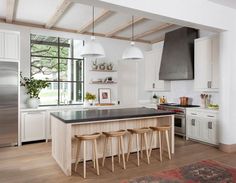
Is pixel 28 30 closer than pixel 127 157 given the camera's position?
No

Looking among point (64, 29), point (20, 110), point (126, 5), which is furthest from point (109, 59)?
point (126, 5)

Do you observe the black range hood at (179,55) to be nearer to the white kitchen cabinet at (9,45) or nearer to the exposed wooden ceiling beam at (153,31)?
the exposed wooden ceiling beam at (153,31)

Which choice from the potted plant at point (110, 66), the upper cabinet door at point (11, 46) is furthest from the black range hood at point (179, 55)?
the upper cabinet door at point (11, 46)

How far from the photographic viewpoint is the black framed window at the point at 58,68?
19.9 ft

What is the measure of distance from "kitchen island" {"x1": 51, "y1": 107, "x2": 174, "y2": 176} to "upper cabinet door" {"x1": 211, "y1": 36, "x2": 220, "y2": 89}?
164 centimetres

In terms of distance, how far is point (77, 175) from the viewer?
11.0 ft

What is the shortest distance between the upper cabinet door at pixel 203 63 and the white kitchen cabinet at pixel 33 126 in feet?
14.0

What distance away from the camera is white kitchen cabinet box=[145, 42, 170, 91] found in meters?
7.06

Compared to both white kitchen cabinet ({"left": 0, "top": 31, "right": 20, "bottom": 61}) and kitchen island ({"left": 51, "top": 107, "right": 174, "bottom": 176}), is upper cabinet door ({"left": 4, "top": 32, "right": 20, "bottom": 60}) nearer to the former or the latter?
white kitchen cabinet ({"left": 0, "top": 31, "right": 20, "bottom": 61})

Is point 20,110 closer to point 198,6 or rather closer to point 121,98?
point 121,98

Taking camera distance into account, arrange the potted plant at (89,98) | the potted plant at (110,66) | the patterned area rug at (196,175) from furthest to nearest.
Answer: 1. the potted plant at (110,66)
2. the potted plant at (89,98)
3. the patterned area rug at (196,175)

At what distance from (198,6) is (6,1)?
12.8 feet

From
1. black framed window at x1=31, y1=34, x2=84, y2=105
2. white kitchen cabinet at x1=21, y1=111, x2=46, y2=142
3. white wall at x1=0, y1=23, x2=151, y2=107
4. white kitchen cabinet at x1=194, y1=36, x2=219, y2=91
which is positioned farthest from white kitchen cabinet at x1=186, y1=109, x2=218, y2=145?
white kitchen cabinet at x1=21, y1=111, x2=46, y2=142

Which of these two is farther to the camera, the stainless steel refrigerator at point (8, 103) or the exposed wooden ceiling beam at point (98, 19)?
the exposed wooden ceiling beam at point (98, 19)
